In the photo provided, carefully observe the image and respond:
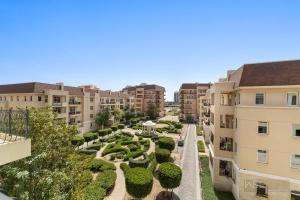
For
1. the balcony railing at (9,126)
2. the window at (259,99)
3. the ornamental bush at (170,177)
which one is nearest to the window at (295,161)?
the window at (259,99)

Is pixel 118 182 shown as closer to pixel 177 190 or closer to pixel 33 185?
pixel 177 190

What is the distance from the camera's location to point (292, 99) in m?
18.4

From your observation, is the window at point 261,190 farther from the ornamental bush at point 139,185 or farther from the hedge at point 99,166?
the hedge at point 99,166

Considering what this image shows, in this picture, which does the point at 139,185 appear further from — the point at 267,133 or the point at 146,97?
the point at 146,97

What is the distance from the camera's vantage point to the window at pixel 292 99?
18263mm

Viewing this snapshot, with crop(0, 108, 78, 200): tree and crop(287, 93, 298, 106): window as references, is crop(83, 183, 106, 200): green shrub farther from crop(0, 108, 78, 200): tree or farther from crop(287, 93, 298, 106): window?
crop(287, 93, 298, 106): window

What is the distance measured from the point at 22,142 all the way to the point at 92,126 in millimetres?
59846

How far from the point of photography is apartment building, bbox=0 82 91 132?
42688mm

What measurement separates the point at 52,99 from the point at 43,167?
37.6 meters

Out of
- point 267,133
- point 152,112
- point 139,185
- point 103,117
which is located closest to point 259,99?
point 267,133

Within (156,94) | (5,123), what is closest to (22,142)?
(5,123)

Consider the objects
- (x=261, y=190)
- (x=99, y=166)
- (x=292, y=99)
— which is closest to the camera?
(x=292, y=99)

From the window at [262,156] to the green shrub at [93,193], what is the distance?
1595 centimetres

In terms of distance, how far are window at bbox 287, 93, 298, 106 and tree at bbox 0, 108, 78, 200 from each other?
771 inches
